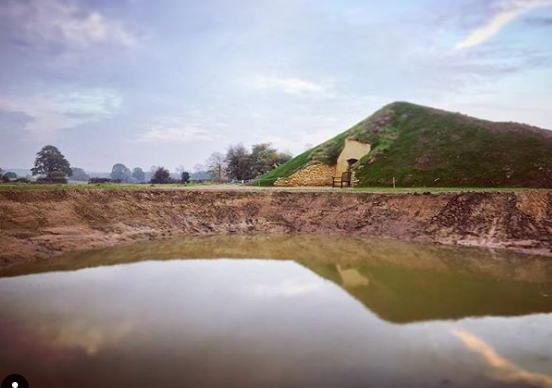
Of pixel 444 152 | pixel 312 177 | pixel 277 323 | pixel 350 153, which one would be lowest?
pixel 277 323

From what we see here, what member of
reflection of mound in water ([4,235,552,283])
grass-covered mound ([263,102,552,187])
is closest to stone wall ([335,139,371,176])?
grass-covered mound ([263,102,552,187])

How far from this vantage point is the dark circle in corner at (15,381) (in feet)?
17.7

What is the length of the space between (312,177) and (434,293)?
31085 mm

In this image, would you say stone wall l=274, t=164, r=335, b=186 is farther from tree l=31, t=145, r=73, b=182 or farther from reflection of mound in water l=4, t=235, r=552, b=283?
tree l=31, t=145, r=73, b=182

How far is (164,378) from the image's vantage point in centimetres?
593

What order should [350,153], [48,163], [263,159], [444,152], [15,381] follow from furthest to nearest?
[48,163]
[263,159]
[350,153]
[444,152]
[15,381]

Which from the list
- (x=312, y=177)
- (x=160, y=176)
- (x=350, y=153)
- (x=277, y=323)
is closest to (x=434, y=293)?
(x=277, y=323)

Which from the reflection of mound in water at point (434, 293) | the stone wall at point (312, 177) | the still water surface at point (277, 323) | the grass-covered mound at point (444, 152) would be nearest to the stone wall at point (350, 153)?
the grass-covered mound at point (444, 152)

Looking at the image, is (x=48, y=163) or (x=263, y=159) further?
(x=48, y=163)

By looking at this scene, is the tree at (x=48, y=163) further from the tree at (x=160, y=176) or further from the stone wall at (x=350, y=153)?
the stone wall at (x=350, y=153)

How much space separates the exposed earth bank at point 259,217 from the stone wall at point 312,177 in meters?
16.0

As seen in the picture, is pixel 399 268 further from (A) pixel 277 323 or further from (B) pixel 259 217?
(B) pixel 259 217

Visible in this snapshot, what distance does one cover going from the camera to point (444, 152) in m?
35.4

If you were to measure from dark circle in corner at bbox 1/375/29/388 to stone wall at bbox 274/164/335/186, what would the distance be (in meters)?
36.0
